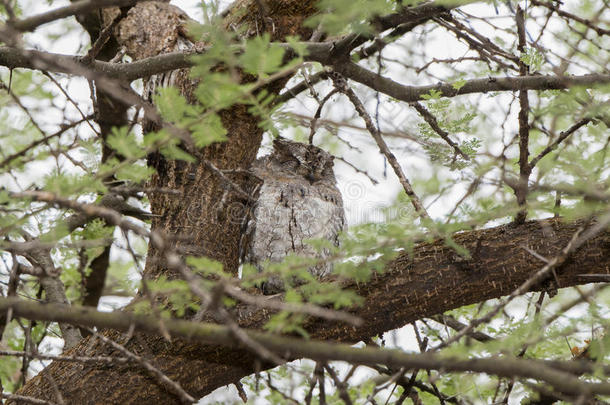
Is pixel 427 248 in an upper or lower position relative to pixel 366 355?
upper

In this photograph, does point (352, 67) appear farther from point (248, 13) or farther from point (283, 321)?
point (283, 321)

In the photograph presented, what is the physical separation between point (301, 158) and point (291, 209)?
0.52m

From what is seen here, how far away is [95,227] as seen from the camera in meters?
2.91

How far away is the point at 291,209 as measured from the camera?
378 centimetres

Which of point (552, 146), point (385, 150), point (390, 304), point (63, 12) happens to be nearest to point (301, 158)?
point (385, 150)

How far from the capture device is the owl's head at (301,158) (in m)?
4.14

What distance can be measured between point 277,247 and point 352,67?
1.36 m

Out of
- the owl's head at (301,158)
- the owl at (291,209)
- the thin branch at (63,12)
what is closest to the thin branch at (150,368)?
the thin branch at (63,12)

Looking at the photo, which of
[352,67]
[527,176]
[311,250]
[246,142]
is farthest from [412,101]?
[311,250]

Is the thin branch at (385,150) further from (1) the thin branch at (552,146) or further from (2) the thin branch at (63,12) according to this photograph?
(2) the thin branch at (63,12)

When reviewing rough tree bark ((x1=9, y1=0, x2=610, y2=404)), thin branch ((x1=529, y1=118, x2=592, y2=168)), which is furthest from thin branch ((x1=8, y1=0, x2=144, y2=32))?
thin branch ((x1=529, y1=118, x2=592, y2=168))

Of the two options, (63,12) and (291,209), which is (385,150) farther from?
(63,12)

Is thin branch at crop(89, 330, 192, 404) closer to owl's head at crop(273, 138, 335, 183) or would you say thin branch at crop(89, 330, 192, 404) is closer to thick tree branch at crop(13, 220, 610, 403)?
thick tree branch at crop(13, 220, 610, 403)

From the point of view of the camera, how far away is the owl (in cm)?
368
